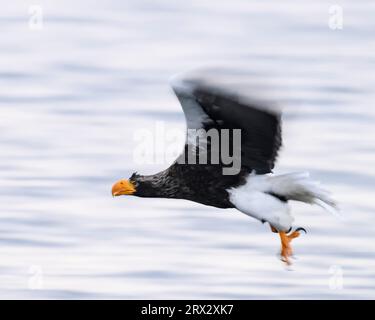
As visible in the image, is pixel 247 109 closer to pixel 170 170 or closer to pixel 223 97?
pixel 223 97

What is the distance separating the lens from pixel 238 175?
14.7m

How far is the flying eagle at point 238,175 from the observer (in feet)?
45.8

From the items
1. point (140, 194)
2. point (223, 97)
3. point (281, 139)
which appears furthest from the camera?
point (140, 194)

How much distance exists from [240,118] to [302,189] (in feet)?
2.92

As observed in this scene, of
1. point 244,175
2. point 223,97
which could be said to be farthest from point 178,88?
point 244,175

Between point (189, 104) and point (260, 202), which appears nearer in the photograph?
point (189, 104)

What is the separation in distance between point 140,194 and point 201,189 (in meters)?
0.78

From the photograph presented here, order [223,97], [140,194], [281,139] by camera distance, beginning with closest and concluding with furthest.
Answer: [223,97] → [281,139] → [140,194]

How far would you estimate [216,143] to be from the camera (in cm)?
1443

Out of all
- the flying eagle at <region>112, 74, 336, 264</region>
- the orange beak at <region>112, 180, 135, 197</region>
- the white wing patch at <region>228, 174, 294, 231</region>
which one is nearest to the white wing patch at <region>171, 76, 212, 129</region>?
the flying eagle at <region>112, 74, 336, 264</region>

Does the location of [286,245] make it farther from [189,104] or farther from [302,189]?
[189,104]

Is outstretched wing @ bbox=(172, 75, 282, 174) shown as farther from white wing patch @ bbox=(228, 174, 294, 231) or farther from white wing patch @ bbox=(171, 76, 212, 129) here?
white wing patch @ bbox=(228, 174, 294, 231)

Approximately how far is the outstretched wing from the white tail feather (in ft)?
0.59

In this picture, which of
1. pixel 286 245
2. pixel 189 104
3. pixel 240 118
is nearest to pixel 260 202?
pixel 286 245
